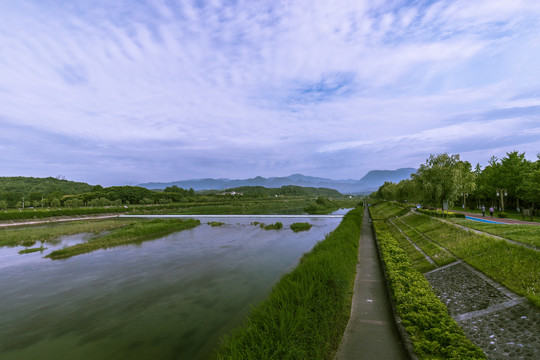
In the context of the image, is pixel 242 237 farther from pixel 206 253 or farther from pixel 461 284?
pixel 461 284

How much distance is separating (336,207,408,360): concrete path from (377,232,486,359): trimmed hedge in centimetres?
52

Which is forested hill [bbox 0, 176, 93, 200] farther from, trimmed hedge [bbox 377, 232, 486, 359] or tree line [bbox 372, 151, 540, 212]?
tree line [bbox 372, 151, 540, 212]

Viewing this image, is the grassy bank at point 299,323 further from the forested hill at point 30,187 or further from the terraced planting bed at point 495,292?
the forested hill at point 30,187

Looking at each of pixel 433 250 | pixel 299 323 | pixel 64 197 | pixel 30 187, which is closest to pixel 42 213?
pixel 64 197

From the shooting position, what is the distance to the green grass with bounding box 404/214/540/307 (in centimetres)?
643

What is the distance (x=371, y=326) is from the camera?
7336 millimetres

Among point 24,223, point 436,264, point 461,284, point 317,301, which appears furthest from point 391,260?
point 24,223

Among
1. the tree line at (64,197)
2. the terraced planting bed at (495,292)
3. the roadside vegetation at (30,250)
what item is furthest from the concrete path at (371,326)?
the tree line at (64,197)

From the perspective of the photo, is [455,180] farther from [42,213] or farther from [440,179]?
[42,213]

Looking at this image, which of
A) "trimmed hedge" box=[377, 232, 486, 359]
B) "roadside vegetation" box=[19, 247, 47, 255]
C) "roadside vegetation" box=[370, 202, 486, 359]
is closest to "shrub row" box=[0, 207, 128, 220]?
"roadside vegetation" box=[19, 247, 47, 255]

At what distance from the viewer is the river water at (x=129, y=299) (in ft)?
26.7

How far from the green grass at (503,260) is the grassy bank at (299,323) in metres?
5.09

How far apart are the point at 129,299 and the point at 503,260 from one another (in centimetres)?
1737

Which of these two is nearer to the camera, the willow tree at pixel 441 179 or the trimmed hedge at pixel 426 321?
the trimmed hedge at pixel 426 321
